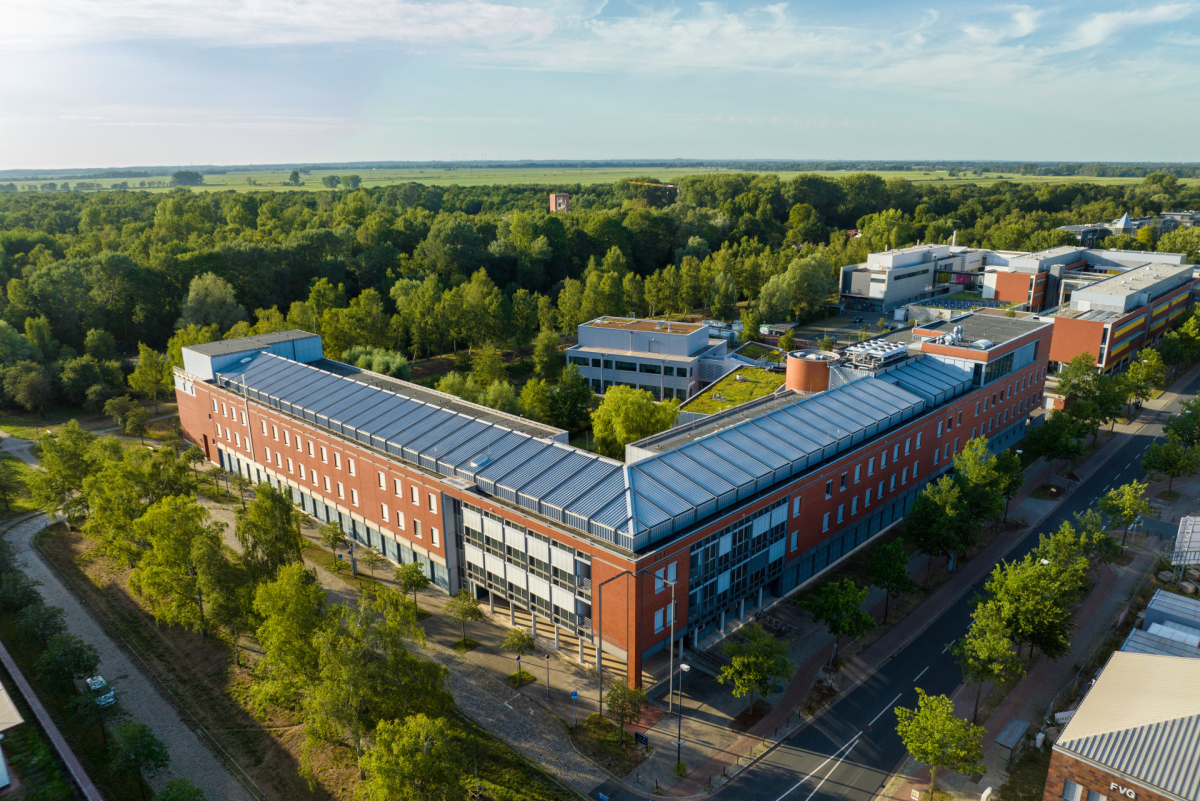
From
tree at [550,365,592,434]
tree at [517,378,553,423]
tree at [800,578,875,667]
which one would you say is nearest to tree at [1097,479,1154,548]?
tree at [800,578,875,667]

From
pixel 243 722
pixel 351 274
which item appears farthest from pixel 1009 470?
pixel 351 274

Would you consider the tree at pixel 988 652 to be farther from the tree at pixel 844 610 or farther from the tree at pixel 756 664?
the tree at pixel 756 664

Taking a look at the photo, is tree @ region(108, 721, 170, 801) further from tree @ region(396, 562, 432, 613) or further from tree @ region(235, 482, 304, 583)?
tree @ region(396, 562, 432, 613)

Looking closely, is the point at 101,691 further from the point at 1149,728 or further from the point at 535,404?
the point at 1149,728

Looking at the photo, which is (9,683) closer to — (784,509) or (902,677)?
(784,509)

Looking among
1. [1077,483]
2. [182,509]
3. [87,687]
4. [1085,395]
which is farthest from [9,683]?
[1085,395]

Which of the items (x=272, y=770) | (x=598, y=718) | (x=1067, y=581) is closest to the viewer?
(x=272, y=770)
